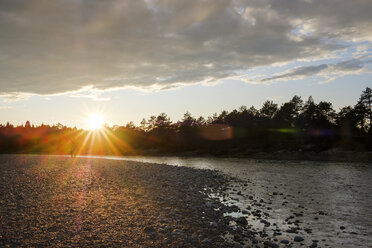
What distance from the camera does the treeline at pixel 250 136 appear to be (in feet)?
307

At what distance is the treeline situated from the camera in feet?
307

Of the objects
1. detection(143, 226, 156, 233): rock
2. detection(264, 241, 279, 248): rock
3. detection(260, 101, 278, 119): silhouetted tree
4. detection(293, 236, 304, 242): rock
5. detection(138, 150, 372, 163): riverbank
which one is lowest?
detection(138, 150, 372, 163): riverbank

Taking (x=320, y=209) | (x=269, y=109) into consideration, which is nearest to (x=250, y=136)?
(x=269, y=109)

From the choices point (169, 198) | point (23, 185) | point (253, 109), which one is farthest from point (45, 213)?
point (253, 109)

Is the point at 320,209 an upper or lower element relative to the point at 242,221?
lower

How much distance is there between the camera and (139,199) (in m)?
17.6

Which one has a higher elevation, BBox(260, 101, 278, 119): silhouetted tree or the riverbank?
BBox(260, 101, 278, 119): silhouetted tree

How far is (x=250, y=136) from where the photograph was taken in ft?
388

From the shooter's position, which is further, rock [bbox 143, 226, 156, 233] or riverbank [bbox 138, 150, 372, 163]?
riverbank [bbox 138, 150, 372, 163]

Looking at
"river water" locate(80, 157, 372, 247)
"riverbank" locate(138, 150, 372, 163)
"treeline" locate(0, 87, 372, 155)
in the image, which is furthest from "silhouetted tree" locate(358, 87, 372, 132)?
"river water" locate(80, 157, 372, 247)

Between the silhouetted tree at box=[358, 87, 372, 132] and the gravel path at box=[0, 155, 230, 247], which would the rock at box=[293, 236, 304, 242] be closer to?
the gravel path at box=[0, 155, 230, 247]

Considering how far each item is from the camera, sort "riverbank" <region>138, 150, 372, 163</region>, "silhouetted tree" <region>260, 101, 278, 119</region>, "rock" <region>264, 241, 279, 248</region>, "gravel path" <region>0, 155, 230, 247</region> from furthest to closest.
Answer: "silhouetted tree" <region>260, 101, 278, 119</region>
"riverbank" <region>138, 150, 372, 163</region>
"rock" <region>264, 241, 279, 248</region>
"gravel path" <region>0, 155, 230, 247</region>

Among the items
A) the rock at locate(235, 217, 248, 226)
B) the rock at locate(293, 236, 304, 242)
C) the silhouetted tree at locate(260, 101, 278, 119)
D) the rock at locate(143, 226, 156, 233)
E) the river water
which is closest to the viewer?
the rock at locate(293, 236, 304, 242)

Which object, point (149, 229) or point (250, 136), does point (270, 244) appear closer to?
point (149, 229)
